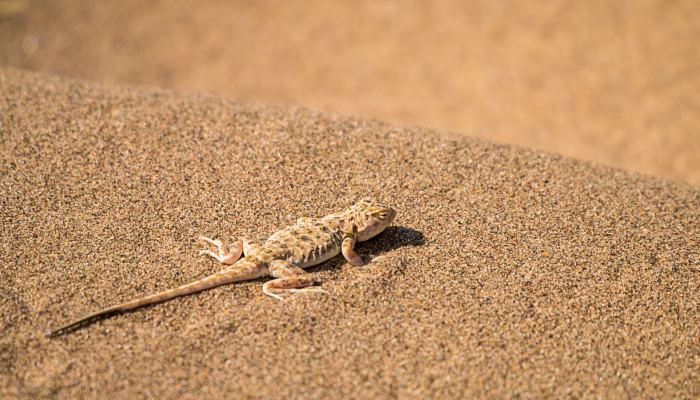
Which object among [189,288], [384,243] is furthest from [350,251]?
[189,288]

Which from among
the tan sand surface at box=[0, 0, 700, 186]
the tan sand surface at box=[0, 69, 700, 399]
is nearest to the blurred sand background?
the tan sand surface at box=[0, 69, 700, 399]

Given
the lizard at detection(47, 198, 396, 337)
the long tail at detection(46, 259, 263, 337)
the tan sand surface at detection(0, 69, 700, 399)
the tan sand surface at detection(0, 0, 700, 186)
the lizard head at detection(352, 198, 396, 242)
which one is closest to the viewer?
the tan sand surface at detection(0, 69, 700, 399)

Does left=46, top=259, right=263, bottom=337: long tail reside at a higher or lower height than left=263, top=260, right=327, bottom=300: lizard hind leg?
higher

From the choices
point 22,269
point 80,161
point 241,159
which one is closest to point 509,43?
point 241,159

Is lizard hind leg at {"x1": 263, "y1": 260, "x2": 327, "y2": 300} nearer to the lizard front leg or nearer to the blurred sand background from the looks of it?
the blurred sand background

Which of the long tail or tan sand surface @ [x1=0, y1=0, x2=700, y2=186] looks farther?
tan sand surface @ [x1=0, y1=0, x2=700, y2=186]

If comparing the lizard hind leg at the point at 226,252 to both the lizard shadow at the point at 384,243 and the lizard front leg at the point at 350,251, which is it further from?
the lizard front leg at the point at 350,251
